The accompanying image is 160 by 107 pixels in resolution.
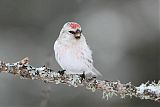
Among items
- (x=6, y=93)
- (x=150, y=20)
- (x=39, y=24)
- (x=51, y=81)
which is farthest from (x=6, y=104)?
(x=51, y=81)

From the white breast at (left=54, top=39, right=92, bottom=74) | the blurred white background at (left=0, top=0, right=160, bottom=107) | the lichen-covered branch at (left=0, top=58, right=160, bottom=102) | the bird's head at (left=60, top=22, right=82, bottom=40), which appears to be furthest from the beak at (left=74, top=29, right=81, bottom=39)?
the blurred white background at (left=0, top=0, right=160, bottom=107)

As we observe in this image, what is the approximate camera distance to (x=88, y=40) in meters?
8.07

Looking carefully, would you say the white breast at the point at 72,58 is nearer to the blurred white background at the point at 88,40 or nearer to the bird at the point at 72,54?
the bird at the point at 72,54

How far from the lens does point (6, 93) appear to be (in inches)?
304

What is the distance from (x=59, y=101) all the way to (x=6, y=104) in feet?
2.41

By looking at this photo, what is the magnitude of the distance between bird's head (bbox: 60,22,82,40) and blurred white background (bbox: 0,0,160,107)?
2914 mm

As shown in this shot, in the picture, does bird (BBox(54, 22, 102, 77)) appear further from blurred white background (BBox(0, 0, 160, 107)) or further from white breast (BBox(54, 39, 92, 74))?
blurred white background (BBox(0, 0, 160, 107))

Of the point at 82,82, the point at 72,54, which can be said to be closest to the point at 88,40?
the point at 72,54

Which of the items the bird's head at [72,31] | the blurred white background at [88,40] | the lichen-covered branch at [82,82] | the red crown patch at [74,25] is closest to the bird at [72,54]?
the bird's head at [72,31]

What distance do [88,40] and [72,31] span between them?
13.4ft

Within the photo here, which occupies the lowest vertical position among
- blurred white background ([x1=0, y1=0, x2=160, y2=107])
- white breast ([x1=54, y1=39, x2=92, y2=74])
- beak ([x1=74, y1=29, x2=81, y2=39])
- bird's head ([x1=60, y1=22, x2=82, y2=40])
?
white breast ([x1=54, y1=39, x2=92, y2=74])

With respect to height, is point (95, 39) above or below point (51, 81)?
above

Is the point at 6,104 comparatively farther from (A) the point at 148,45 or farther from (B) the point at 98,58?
(A) the point at 148,45

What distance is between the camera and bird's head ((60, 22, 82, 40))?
12.9ft
